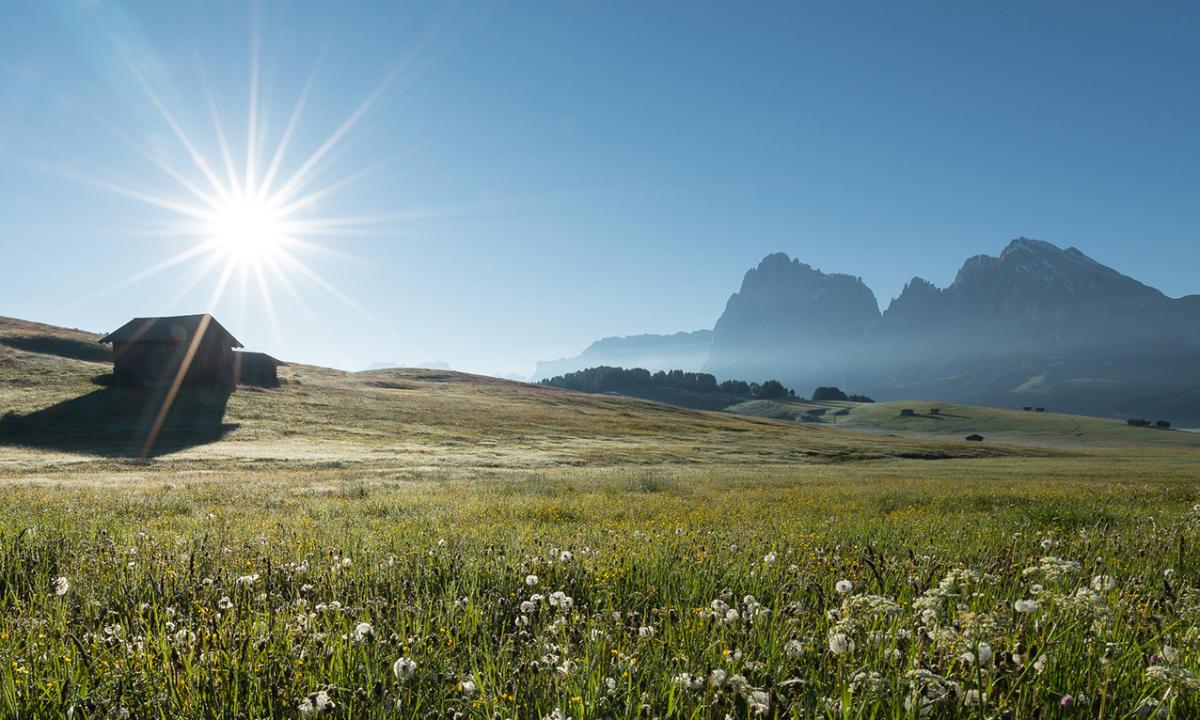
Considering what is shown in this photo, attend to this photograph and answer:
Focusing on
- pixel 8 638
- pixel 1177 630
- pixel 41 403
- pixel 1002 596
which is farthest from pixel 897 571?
pixel 41 403

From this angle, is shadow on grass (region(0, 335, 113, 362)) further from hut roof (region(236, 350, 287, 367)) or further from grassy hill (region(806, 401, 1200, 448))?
grassy hill (region(806, 401, 1200, 448))

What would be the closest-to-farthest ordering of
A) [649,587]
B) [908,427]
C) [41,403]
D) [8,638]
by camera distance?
[8,638], [649,587], [41,403], [908,427]

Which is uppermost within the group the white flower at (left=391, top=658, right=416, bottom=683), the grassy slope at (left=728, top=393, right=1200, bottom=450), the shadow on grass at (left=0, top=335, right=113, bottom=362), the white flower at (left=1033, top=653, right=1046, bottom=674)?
the shadow on grass at (left=0, top=335, right=113, bottom=362)

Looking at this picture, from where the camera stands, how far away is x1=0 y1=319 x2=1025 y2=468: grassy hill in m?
42.7

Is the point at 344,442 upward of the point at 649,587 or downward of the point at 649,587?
downward

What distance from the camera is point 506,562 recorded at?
6148 millimetres

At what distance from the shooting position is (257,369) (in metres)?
85.2

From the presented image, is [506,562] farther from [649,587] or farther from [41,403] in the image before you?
[41,403]

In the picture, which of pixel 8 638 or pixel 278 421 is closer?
pixel 8 638

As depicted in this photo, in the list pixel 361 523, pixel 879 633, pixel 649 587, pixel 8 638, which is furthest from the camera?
pixel 361 523

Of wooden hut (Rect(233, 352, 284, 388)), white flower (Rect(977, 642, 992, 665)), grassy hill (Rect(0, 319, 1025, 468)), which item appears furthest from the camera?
wooden hut (Rect(233, 352, 284, 388))

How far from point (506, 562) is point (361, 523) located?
5706mm

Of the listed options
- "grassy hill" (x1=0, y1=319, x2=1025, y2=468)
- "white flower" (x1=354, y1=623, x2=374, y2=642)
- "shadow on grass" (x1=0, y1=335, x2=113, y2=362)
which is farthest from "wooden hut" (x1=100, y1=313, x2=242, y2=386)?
"white flower" (x1=354, y1=623, x2=374, y2=642)

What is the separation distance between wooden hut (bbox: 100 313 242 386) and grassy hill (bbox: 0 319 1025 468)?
11.1ft
